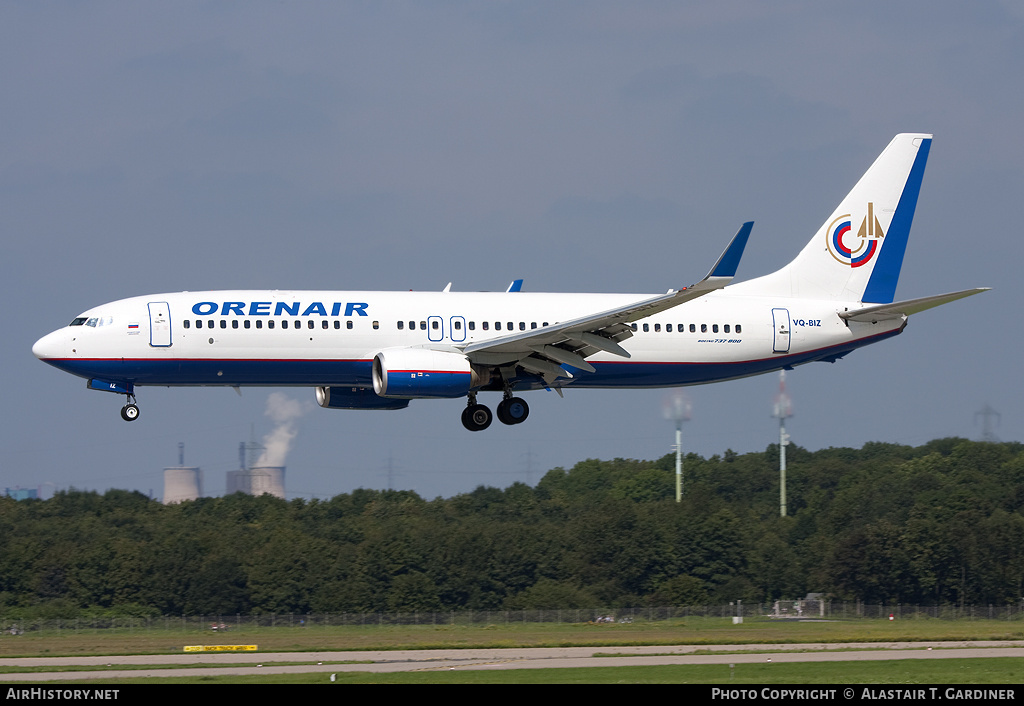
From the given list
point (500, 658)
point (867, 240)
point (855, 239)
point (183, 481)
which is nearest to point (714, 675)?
point (500, 658)

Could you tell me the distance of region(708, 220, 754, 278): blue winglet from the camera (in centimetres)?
3997

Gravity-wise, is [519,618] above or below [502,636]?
below

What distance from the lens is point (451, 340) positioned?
46625mm

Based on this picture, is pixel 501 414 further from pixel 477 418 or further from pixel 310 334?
pixel 310 334

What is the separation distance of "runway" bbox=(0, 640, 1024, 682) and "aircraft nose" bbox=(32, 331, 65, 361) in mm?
10316

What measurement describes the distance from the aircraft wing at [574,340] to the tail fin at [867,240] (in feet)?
31.1

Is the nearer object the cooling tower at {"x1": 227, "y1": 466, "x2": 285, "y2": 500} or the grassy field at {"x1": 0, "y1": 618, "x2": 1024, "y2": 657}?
the grassy field at {"x1": 0, "y1": 618, "x2": 1024, "y2": 657}

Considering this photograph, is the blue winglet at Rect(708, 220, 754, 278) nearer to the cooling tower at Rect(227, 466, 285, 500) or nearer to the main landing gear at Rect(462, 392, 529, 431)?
the main landing gear at Rect(462, 392, 529, 431)

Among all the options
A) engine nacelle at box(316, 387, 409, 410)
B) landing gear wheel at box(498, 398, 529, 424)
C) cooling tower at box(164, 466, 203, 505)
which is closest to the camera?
landing gear wheel at box(498, 398, 529, 424)

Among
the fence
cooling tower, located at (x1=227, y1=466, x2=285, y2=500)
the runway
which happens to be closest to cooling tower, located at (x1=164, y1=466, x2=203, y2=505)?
cooling tower, located at (x1=227, y1=466, x2=285, y2=500)

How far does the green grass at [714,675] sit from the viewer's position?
38.2 meters

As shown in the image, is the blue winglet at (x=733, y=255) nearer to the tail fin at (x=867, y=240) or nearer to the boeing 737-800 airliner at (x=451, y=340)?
the boeing 737-800 airliner at (x=451, y=340)

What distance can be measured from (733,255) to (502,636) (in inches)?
951

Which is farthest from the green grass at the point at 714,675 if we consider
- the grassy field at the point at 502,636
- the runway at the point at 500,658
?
the grassy field at the point at 502,636
